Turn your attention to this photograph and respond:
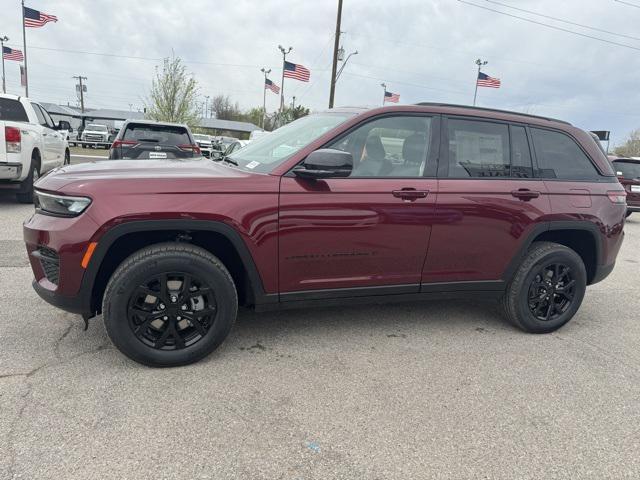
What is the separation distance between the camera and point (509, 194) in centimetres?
354

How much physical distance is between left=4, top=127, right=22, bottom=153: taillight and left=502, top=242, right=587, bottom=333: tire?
756 cm

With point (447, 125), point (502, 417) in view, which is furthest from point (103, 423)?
point (447, 125)

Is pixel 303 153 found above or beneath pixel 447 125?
beneath

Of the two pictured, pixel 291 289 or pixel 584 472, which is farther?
pixel 291 289

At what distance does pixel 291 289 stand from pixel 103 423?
4.40 feet

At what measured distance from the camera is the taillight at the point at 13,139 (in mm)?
7297

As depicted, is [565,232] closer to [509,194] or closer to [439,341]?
[509,194]

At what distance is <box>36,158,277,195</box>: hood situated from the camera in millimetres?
2701

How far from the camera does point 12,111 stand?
318 inches

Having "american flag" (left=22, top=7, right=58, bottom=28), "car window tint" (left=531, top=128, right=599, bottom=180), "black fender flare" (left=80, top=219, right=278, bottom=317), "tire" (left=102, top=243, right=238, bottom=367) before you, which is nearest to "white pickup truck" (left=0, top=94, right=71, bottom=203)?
"black fender flare" (left=80, top=219, right=278, bottom=317)

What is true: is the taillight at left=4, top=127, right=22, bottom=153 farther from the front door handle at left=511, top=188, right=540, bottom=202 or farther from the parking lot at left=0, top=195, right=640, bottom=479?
the front door handle at left=511, top=188, right=540, bottom=202

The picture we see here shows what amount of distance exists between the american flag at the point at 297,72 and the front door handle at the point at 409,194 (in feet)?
77.2

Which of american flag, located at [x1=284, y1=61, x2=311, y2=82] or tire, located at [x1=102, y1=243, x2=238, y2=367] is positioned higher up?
american flag, located at [x1=284, y1=61, x2=311, y2=82]

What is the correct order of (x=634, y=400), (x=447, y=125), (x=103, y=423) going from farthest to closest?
(x=447, y=125)
(x=634, y=400)
(x=103, y=423)
